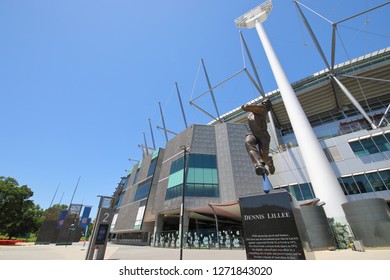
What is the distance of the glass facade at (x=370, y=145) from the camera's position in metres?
19.0

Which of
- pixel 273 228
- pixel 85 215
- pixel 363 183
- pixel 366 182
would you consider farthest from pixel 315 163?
pixel 85 215

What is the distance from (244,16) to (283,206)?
33.6 metres

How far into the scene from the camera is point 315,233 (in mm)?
12812

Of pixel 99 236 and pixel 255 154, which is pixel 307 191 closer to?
pixel 255 154

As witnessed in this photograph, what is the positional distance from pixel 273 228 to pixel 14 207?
5180 centimetres

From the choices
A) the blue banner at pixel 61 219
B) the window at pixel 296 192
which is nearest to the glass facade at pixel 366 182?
the window at pixel 296 192

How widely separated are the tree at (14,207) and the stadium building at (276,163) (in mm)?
23727

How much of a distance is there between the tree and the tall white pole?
5206 cm

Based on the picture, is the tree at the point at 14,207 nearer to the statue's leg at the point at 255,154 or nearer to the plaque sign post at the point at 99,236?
the plaque sign post at the point at 99,236

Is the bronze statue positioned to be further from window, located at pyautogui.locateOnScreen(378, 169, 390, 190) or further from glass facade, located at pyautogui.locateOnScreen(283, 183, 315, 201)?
window, located at pyautogui.locateOnScreen(378, 169, 390, 190)

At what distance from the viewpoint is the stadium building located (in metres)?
18.8
